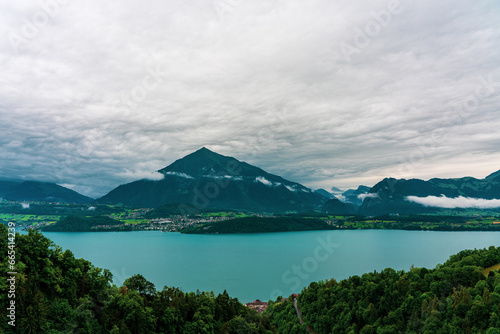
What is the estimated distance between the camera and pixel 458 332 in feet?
93.1

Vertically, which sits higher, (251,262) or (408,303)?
(408,303)

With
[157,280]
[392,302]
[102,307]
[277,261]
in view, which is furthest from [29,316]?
[277,261]

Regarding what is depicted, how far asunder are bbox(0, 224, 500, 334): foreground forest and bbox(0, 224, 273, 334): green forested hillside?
7 cm

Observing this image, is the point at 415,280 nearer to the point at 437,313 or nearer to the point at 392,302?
the point at 392,302

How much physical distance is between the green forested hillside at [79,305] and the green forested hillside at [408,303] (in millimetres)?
12407

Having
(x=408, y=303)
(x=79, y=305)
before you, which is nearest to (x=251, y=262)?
(x=408, y=303)

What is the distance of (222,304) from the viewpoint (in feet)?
107

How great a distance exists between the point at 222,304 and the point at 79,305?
44.8ft

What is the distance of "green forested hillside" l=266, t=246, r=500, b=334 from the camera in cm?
2944

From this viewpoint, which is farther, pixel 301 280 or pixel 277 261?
pixel 277 261

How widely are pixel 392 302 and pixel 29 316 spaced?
122 feet

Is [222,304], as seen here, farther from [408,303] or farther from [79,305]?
[408,303]

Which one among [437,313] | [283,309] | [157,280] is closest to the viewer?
[437,313]

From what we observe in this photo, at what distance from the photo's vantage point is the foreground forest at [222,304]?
2247cm
